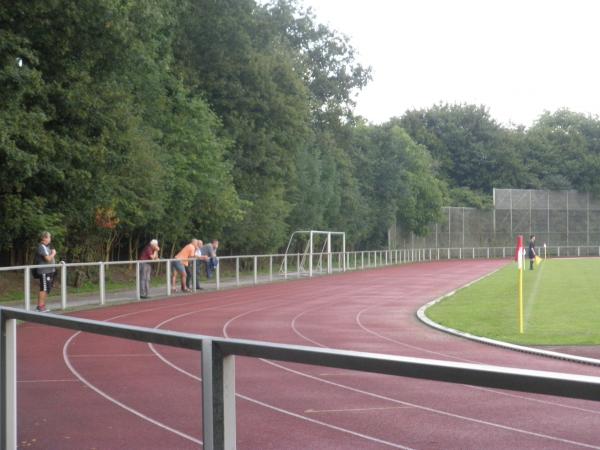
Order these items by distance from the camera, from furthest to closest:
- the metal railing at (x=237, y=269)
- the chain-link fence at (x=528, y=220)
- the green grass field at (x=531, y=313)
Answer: the chain-link fence at (x=528, y=220), the metal railing at (x=237, y=269), the green grass field at (x=531, y=313)

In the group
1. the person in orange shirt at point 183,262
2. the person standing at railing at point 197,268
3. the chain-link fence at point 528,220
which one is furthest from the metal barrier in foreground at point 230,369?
the chain-link fence at point 528,220

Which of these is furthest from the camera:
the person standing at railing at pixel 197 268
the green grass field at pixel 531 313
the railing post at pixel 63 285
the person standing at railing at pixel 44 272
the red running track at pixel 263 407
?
the person standing at railing at pixel 197 268

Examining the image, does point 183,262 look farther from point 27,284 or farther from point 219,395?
point 219,395

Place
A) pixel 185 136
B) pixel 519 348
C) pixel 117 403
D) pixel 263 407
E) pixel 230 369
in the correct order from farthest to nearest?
pixel 185 136, pixel 519 348, pixel 117 403, pixel 263 407, pixel 230 369

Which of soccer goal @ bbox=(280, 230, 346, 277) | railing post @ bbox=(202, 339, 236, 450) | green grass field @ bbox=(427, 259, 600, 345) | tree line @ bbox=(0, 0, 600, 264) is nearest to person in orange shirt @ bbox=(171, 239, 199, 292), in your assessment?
tree line @ bbox=(0, 0, 600, 264)

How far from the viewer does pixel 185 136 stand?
3266cm

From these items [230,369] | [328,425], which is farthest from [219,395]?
[328,425]

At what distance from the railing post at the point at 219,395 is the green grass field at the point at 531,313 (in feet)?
35.6

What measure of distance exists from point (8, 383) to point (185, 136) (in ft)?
93.5

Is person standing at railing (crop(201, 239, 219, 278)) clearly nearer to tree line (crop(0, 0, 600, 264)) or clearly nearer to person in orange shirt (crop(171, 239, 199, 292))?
person in orange shirt (crop(171, 239, 199, 292))

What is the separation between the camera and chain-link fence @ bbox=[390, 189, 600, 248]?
81750 mm

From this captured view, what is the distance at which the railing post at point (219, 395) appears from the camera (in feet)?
10.3

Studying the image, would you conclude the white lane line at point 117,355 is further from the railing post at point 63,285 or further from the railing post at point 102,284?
the railing post at point 102,284

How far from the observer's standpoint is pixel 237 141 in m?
38.8
